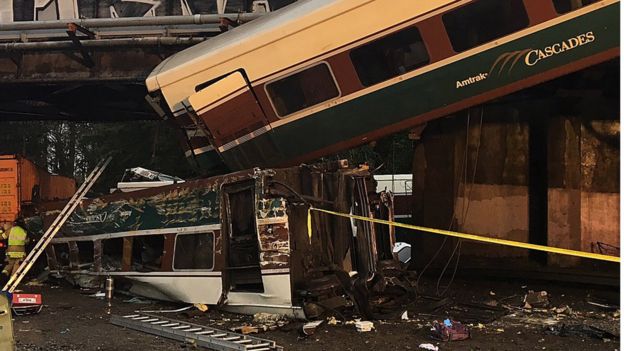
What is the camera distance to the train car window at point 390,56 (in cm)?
743

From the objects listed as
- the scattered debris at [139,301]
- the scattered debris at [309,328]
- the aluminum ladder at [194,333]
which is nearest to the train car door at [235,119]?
the scattered debris at [139,301]

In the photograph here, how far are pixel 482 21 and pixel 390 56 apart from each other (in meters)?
1.25

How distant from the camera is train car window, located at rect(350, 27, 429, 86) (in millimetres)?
7434

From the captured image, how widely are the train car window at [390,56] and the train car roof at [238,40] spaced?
63 cm

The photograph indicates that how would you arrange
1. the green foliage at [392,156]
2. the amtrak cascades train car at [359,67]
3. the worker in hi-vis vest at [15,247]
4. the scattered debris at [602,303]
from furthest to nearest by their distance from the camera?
the green foliage at [392,156], the worker in hi-vis vest at [15,247], the scattered debris at [602,303], the amtrak cascades train car at [359,67]

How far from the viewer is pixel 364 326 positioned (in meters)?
6.43

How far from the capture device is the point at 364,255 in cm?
736

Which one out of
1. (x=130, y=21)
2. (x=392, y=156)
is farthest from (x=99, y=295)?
(x=392, y=156)

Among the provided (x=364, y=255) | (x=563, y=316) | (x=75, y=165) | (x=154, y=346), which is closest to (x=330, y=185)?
(x=364, y=255)

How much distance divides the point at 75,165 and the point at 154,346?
37.2 m

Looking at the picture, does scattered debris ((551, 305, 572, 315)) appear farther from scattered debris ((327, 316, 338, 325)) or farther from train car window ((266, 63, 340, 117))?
train car window ((266, 63, 340, 117))

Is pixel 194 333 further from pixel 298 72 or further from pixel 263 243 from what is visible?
pixel 298 72

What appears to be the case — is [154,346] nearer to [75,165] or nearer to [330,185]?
[330,185]

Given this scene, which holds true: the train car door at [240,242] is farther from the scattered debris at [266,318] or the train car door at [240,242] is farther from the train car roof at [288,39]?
the train car roof at [288,39]
